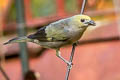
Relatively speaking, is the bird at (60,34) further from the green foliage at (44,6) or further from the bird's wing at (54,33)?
the green foliage at (44,6)

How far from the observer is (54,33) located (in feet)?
10.4

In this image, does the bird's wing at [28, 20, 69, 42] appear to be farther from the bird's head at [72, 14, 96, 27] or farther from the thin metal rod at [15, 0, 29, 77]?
the thin metal rod at [15, 0, 29, 77]

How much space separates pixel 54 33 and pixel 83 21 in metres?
0.36

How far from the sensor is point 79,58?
593 cm

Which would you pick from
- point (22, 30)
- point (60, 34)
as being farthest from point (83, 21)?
point (22, 30)

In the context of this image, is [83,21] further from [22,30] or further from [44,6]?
[44,6]

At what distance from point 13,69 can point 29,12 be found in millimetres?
857

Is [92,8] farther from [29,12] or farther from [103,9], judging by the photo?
[29,12]

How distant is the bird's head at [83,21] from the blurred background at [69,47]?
251 cm

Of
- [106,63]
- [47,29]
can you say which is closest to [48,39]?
[47,29]

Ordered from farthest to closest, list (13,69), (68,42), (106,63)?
1. (13,69)
2. (106,63)
3. (68,42)

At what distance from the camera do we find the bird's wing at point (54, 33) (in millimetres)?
3125

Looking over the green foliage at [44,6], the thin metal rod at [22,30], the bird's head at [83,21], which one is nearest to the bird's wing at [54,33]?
the bird's head at [83,21]

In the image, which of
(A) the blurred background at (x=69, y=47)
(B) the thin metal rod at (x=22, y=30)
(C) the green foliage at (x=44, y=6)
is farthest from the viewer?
(C) the green foliage at (x=44, y=6)
